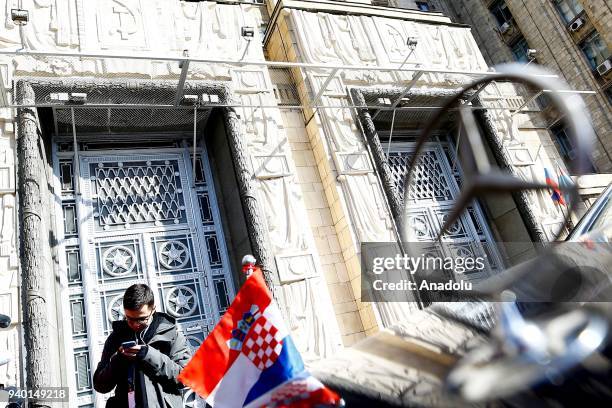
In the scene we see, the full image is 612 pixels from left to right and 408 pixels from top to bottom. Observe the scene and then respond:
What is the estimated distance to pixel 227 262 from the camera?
7.87m

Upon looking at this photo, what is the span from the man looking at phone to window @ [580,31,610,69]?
21.1m

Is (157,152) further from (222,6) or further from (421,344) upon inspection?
(421,344)

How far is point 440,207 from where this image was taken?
1003 centimetres

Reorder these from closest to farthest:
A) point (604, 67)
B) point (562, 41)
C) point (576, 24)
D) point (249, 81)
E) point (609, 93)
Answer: point (249, 81)
point (604, 67)
point (609, 93)
point (576, 24)
point (562, 41)

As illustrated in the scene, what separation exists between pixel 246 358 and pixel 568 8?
73.5ft

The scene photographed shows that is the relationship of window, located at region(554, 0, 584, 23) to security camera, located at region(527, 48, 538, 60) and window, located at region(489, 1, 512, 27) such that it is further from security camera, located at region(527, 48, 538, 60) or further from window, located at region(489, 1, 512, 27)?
security camera, located at region(527, 48, 538, 60)

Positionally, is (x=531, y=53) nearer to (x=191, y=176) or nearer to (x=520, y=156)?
A: (x=520, y=156)

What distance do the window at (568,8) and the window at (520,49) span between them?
6.11 feet

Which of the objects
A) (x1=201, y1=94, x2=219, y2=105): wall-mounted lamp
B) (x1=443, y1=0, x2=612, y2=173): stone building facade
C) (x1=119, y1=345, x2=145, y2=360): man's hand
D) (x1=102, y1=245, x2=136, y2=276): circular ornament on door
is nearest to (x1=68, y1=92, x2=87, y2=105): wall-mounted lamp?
(x1=201, y1=94, x2=219, y2=105): wall-mounted lamp

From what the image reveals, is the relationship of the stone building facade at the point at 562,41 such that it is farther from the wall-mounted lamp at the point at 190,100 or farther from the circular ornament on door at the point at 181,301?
the circular ornament on door at the point at 181,301

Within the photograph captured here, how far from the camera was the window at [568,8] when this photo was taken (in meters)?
19.5

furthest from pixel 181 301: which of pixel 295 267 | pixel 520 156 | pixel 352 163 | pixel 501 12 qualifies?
pixel 501 12

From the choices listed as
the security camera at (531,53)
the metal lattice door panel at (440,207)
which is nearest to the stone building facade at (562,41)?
the security camera at (531,53)

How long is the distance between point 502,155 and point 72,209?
8.48 metres
